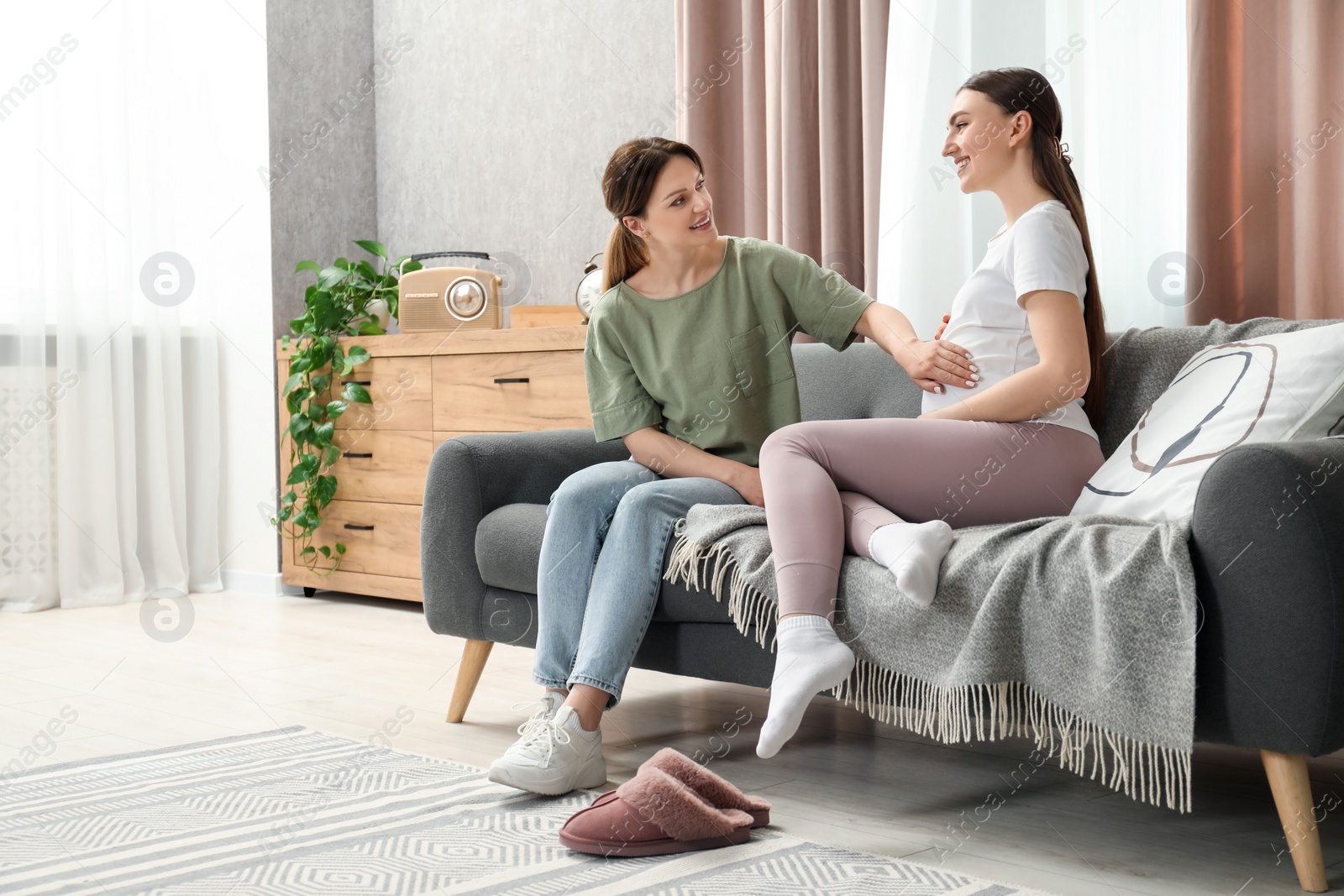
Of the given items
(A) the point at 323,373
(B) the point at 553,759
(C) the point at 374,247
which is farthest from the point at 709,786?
(C) the point at 374,247

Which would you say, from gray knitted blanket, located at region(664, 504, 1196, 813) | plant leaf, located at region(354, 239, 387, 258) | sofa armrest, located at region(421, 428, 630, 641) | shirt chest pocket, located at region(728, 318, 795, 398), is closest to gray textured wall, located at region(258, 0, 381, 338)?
plant leaf, located at region(354, 239, 387, 258)

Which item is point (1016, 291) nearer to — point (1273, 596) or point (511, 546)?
point (1273, 596)

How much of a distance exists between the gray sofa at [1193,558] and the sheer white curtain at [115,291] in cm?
200

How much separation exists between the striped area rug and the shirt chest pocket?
73 cm

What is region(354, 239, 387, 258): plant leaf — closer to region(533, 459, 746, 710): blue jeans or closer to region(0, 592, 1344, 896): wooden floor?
region(0, 592, 1344, 896): wooden floor

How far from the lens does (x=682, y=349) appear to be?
2.04 metres

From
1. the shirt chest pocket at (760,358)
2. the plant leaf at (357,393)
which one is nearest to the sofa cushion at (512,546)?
the shirt chest pocket at (760,358)

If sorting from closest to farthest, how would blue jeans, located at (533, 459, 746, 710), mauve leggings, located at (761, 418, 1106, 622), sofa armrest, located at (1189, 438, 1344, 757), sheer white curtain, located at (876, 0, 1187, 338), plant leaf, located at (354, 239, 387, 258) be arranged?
sofa armrest, located at (1189, 438, 1344, 757)
mauve leggings, located at (761, 418, 1106, 622)
blue jeans, located at (533, 459, 746, 710)
sheer white curtain, located at (876, 0, 1187, 338)
plant leaf, located at (354, 239, 387, 258)

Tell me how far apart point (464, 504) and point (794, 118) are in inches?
50.4

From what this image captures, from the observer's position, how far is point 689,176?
2.03 meters

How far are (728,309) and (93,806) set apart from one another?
120cm

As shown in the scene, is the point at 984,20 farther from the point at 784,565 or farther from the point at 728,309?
the point at 784,565

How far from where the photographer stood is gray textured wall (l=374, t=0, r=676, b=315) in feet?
11.6

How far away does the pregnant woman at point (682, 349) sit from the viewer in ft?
6.03
